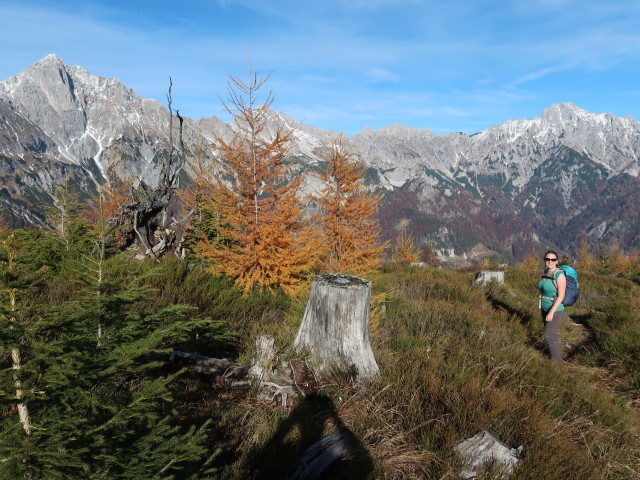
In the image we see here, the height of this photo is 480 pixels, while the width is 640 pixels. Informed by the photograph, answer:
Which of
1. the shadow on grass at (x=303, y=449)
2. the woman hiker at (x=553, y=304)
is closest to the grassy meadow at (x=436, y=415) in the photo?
the shadow on grass at (x=303, y=449)

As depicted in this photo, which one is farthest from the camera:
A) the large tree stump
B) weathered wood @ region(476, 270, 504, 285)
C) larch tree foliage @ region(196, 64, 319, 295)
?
weathered wood @ region(476, 270, 504, 285)

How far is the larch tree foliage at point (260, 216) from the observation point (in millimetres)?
6898

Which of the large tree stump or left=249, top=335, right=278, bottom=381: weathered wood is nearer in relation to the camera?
left=249, top=335, right=278, bottom=381: weathered wood

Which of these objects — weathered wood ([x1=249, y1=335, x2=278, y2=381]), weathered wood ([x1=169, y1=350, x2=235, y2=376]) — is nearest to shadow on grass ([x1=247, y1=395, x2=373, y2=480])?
weathered wood ([x1=249, y1=335, x2=278, y2=381])

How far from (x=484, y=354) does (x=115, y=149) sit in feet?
49.8

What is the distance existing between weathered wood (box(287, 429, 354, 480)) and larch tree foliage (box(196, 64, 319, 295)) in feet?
14.1

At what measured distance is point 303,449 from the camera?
238 cm

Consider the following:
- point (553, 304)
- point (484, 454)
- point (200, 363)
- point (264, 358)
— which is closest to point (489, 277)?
point (553, 304)

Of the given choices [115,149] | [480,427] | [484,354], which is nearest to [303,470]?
[480,427]

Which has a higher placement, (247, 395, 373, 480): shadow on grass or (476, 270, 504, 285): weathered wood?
(247, 395, 373, 480): shadow on grass

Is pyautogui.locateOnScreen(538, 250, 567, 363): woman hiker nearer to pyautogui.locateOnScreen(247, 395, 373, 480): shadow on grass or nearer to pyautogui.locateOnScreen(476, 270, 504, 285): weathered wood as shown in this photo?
pyautogui.locateOnScreen(247, 395, 373, 480): shadow on grass

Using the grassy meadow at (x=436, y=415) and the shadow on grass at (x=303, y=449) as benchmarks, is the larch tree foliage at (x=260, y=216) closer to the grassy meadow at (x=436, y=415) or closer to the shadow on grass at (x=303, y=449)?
the grassy meadow at (x=436, y=415)

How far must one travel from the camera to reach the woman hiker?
5.18 m

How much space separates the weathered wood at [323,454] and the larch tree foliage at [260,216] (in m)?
4.29
